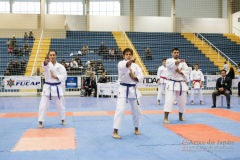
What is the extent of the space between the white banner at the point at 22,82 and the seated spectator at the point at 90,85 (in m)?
2.40

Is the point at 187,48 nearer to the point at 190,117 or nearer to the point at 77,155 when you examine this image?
Result: the point at 190,117

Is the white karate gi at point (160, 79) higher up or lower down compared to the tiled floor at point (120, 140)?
higher up

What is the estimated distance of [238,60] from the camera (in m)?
21.9

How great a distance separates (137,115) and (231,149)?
1.91 meters

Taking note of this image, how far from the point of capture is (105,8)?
27.1m

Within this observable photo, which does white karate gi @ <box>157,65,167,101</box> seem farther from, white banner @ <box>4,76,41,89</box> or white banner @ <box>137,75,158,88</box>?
white banner @ <box>4,76,41,89</box>

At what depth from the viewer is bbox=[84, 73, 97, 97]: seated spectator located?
49.0 ft

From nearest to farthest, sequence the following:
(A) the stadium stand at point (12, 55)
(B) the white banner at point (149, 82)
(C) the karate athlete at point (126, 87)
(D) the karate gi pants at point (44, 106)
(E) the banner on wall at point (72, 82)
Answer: (C) the karate athlete at point (126, 87), (D) the karate gi pants at point (44, 106), (E) the banner on wall at point (72, 82), (B) the white banner at point (149, 82), (A) the stadium stand at point (12, 55)

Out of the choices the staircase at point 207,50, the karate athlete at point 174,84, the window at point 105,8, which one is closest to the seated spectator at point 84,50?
the window at point 105,8

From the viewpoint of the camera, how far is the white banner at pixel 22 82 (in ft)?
48.1

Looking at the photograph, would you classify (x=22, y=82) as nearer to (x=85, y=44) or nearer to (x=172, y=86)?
(x=85, y=44)

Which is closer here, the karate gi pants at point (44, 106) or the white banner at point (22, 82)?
the karate gi pants at point (44, 106)

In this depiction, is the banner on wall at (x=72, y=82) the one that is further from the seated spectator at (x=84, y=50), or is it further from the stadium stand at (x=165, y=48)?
the stadium stand at (x=165, y=48)

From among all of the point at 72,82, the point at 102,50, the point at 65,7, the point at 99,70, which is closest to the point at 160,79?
the point at 99,70
